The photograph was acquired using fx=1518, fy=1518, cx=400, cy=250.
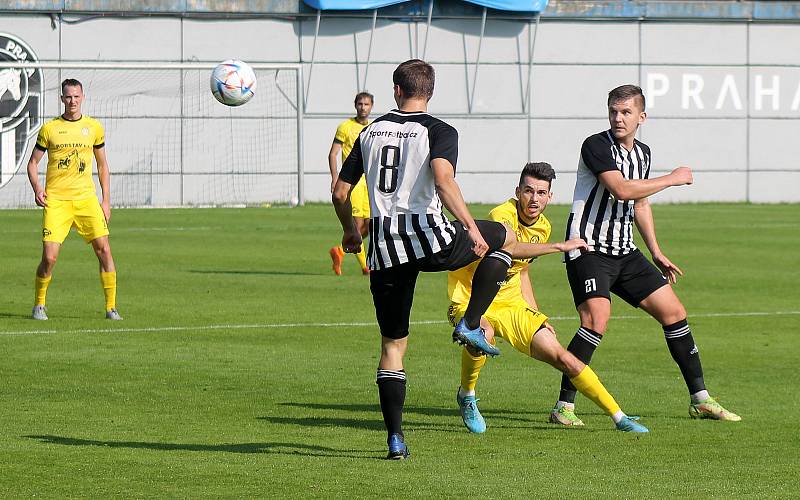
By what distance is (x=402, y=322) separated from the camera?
7629mm

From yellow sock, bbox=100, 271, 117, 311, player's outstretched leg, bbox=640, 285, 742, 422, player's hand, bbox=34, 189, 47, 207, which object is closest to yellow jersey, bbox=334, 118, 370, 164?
player's hand, bbox=34, 189, 47, 207

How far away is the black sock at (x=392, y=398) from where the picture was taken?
25.0 ft

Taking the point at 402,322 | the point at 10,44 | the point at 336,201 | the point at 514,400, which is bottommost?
the point at 514,400

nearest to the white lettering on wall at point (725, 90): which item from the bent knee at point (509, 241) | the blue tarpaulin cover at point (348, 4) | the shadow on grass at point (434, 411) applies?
the blue tarpaulin cover at point (348, 4)

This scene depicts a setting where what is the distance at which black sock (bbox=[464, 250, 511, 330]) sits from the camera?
782cm

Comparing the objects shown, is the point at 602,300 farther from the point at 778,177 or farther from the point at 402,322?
the point at 778,177

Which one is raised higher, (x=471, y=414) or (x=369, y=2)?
(x=369, y=2)

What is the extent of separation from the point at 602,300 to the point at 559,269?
10974mm

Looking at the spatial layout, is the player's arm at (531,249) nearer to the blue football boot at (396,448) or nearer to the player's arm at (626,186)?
the player's arm at (626,186)

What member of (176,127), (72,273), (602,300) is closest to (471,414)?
(602,300)

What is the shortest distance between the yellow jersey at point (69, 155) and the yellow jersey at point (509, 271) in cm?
641

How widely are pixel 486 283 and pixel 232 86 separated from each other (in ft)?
58.8

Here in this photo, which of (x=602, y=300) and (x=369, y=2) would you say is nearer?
(x=602, y=300)

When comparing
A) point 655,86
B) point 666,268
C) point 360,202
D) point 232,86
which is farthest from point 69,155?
point 655,86
